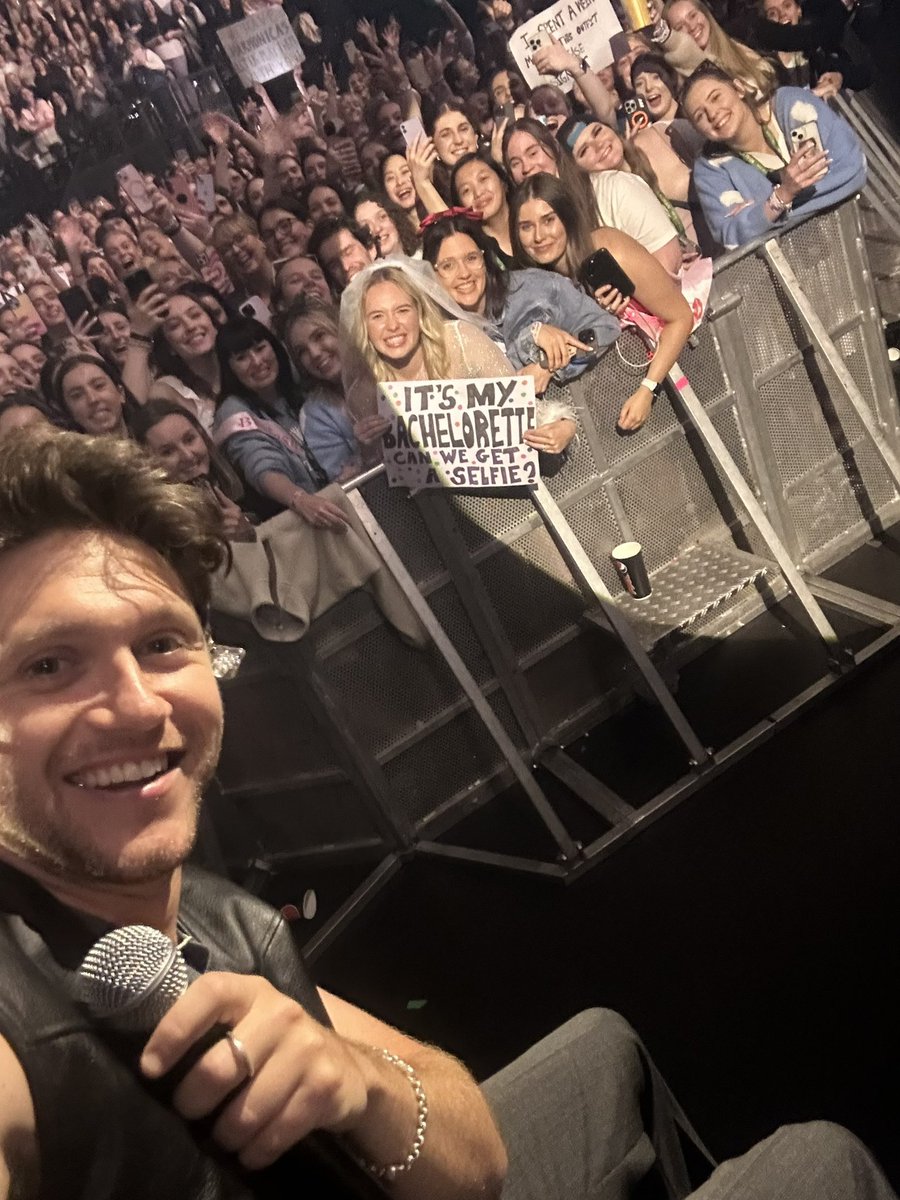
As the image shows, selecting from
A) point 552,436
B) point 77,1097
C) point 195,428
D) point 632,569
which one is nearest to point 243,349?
point 195,428

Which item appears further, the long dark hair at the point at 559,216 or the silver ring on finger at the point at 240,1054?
the long dark hair at the point at 559,216

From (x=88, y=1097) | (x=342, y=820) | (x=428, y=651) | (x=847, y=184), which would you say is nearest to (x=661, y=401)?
(x=847, y=184)

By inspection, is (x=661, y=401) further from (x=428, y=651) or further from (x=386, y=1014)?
(x=386, y=1014)

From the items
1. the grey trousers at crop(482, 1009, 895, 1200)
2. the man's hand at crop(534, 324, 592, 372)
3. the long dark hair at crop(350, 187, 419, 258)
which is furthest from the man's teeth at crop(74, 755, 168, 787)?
the man's hand at crop(534, 324, 592, 372)

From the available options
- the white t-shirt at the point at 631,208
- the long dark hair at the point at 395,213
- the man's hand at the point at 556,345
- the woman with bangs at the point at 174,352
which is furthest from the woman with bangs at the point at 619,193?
the woman with bangs at the point at 174,352

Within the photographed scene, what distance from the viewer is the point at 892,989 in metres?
2.16

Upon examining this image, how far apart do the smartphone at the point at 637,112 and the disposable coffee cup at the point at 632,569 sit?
1.22 metres

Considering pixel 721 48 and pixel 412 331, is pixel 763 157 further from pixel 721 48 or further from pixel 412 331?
pixel 412 331

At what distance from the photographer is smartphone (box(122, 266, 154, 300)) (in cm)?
223

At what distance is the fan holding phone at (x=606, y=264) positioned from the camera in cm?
266

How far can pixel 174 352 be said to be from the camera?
7.54 ft

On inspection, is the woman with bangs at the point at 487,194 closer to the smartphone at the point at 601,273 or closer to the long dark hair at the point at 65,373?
the smartphone at the point at 601,273

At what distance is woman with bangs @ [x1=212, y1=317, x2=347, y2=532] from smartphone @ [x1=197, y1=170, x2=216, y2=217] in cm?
26

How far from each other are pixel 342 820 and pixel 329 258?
5.23 feet
